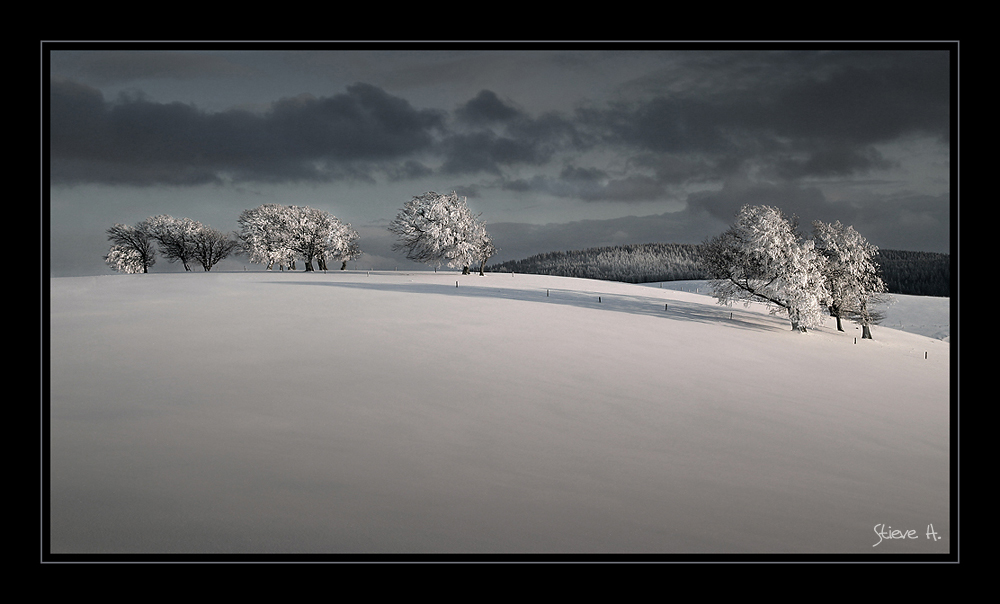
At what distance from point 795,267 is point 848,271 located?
523 centimetres

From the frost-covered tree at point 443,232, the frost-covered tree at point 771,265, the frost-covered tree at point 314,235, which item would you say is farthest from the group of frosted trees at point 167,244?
the frost-covered tree at point 771,265

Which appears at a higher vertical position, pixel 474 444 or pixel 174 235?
pixel 174 235

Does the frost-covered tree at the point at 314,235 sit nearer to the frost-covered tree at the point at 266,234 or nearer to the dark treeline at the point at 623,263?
the frost-covered tree at the point at 266,234

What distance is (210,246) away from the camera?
288 ft

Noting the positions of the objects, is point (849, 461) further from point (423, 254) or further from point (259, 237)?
point (259, 237)

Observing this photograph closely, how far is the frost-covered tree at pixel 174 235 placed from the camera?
84938 millimetres

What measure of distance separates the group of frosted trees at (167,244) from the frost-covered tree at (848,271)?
91.1 m

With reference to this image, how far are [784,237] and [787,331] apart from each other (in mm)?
5898

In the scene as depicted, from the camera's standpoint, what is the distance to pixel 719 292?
31.6m

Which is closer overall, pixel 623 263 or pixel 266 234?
pixel 266 234

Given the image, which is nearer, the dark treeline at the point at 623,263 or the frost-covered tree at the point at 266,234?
the frost-covered tree at the point at 266,234
